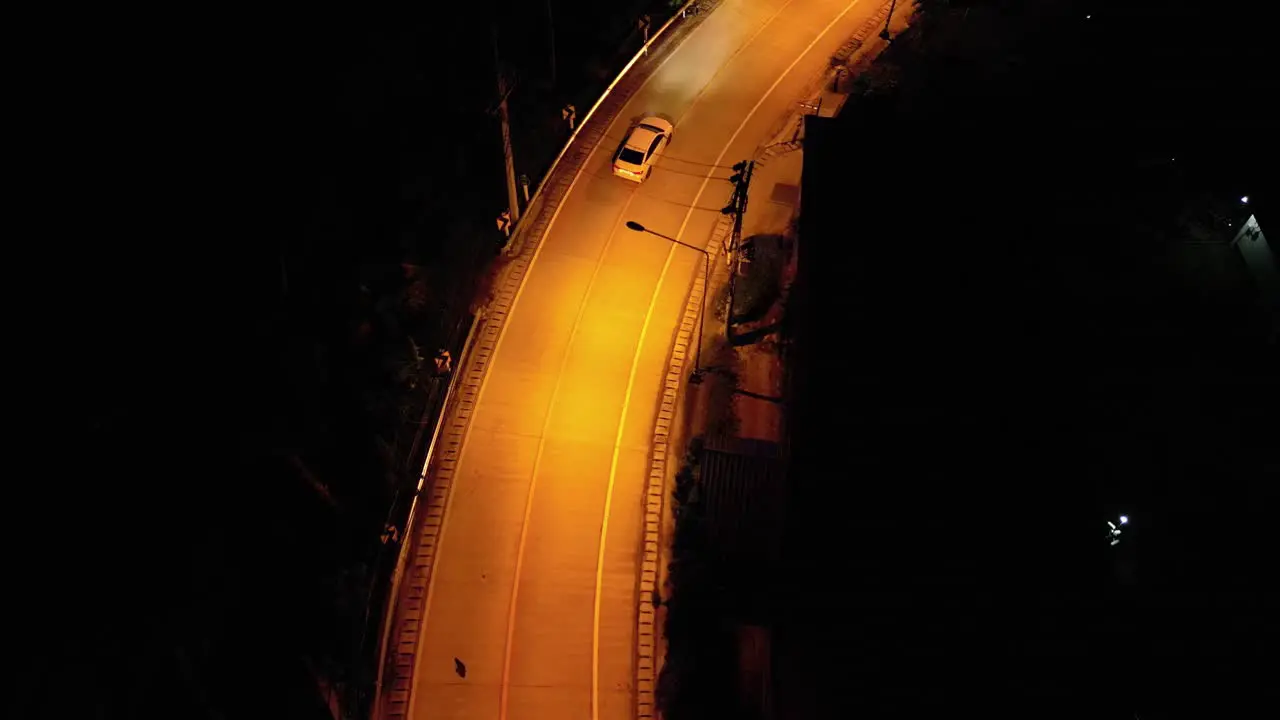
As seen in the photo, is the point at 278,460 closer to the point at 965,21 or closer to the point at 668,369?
the point at 668,369

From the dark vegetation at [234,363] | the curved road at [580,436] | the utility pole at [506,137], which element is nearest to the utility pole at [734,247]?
the curved road at [580,436]

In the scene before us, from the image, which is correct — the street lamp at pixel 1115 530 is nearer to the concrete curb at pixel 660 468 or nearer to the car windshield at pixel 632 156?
the concrete curb at pixel 660 468

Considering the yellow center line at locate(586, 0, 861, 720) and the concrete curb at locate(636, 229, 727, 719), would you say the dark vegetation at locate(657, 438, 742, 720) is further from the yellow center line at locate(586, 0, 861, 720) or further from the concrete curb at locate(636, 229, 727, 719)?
the yellow center line at locate(586, 0, 861, 720)

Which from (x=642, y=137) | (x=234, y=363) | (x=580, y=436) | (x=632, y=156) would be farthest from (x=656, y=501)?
(x=642, y=137)

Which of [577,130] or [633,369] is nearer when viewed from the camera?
[633,369]

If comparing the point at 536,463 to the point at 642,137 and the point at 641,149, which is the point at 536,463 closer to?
the point at 641,149

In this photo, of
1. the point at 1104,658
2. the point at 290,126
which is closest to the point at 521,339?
the point at 290,126
